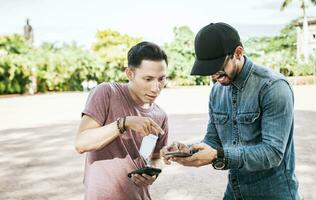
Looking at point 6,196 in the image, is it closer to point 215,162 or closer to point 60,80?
point 215,162

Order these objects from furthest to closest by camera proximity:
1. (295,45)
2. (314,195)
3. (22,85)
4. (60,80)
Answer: (295,45) < (60,80) < (22,85) < (314,195)

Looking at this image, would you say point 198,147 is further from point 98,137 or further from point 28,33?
point 28,33

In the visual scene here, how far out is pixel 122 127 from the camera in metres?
2.35

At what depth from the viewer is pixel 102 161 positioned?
97.5 inches

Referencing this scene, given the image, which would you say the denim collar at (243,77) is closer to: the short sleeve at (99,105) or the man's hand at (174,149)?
the man's hand at (174,149)

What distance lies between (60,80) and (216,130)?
30232 mm

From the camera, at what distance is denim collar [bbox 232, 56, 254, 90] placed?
238 cm

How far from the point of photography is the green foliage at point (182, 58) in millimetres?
40188

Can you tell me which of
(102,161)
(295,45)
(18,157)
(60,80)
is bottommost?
(295,45)

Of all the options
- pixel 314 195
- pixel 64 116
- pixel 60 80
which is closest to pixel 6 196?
pixel 314 195

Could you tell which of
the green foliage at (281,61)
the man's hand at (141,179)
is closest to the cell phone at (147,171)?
the man's hand at (141,179)

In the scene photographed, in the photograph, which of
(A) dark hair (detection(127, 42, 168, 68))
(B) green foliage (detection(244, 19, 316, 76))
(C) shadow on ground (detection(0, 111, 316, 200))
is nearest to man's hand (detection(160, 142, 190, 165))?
(A) dark hair (detection(127, 42, 168, 68))

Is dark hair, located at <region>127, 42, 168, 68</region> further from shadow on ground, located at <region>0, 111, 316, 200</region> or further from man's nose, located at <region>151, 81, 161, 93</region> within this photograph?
shadow on ground, located at <region>0, 111, 316, 200</region>

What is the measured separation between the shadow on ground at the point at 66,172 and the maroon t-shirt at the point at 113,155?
9.86 feet
